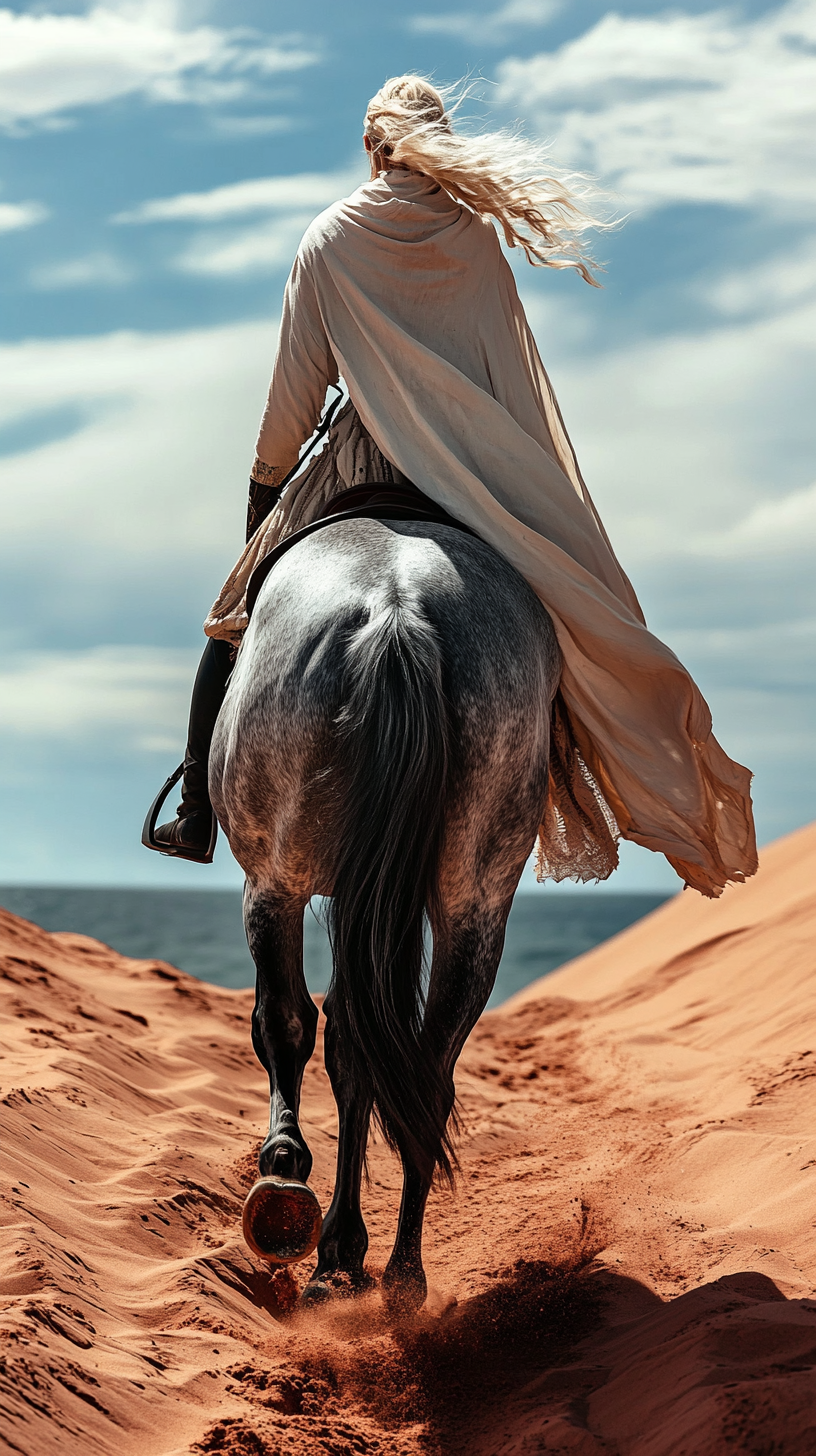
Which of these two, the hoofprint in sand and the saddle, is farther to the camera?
the saddle

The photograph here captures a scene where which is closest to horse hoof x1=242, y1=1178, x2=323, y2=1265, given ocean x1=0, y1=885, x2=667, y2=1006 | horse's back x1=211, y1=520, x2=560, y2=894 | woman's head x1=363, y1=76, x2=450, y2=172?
horse's back x1=211, y1=520, x2=560, y2=894

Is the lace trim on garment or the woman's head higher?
the woman's head

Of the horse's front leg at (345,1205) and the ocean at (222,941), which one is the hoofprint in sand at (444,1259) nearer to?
the horse's front leg at (345,1205)

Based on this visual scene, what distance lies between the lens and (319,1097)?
6.01 metres

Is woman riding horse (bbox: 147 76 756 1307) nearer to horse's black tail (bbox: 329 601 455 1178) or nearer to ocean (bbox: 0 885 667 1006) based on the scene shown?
horse's black tail (bbox: 329 601 455 1178)

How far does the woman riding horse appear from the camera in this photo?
2.82 m

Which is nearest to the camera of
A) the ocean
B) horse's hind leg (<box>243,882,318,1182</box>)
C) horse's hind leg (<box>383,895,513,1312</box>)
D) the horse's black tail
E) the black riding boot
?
the horse's black tail

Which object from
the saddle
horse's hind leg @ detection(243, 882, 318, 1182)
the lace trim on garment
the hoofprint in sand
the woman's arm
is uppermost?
the woman's arm

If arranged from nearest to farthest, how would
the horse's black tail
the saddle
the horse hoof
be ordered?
the horse's black tail → the horse hoof → the saddle

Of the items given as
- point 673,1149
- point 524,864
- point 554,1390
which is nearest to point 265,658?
point 524,864

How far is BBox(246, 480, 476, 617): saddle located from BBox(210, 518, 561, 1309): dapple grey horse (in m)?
0.11

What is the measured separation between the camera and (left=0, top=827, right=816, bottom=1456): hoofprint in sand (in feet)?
7.83

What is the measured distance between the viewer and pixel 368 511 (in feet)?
11.4

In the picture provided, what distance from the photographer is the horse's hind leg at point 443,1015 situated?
301cm
